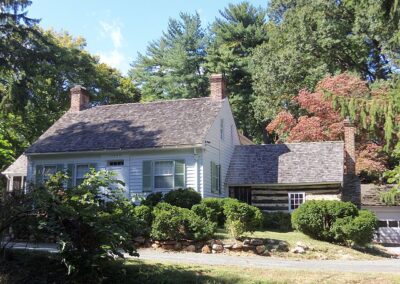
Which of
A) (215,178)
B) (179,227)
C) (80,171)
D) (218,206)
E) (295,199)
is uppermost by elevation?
(80,171)

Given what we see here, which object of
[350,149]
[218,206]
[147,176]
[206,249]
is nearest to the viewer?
[206,249]

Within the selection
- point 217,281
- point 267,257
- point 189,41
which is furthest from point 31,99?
point 189,41

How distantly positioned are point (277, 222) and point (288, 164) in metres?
3.79

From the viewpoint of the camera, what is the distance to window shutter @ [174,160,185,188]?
75.9 feet

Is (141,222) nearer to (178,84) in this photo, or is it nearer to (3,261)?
(3,261)

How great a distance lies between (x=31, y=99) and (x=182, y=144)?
9744 millimetres

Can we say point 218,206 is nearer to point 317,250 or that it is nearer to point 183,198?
point 183,198

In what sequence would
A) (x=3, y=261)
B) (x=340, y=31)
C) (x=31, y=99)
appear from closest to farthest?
(x=3, y=261) < (x=31, y=99) < (x=340, y=31)

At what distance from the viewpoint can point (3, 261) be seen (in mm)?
11375

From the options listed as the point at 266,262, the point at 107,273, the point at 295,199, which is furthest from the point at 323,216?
the point at 107,273

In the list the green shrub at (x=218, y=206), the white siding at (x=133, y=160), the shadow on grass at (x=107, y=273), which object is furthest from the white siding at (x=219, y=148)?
the shadow on grass at (x=107, y=273)

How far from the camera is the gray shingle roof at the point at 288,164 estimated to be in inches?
978

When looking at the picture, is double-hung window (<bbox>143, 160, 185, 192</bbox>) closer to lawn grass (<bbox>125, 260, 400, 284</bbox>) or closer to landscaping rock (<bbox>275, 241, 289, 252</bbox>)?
landscaping rock (<bbox>275, 241, 289, 252</bbox>)

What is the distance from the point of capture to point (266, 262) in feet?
46.3
